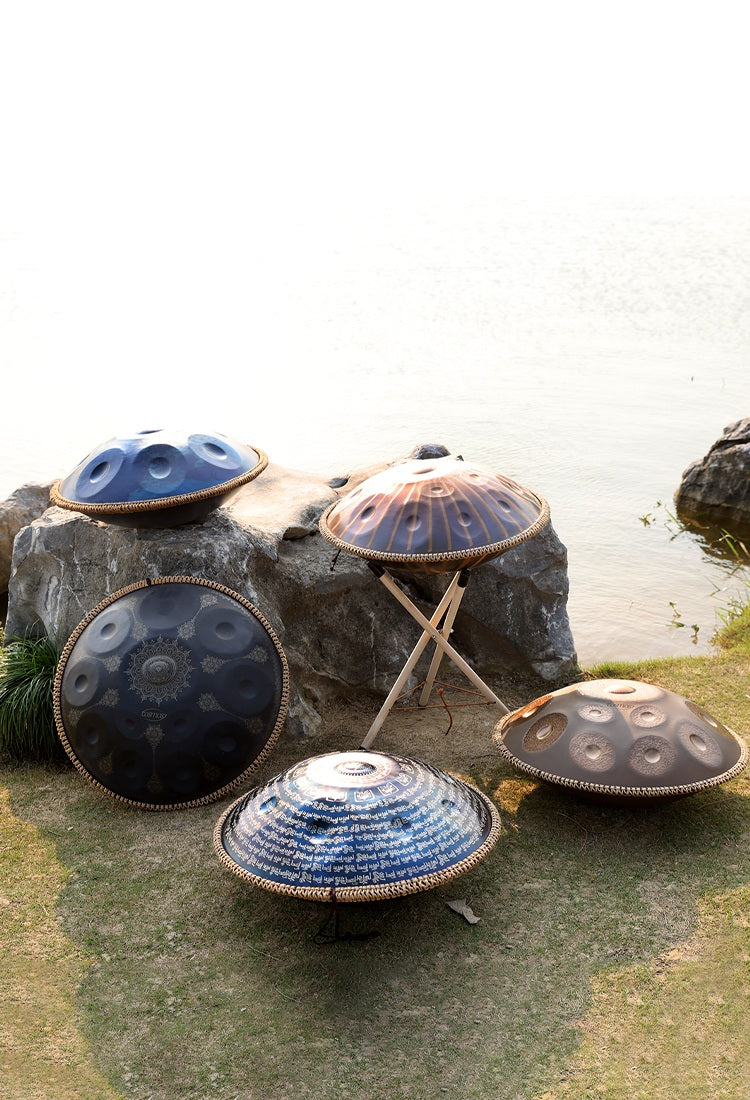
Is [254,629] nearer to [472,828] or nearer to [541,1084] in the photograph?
[472,828]

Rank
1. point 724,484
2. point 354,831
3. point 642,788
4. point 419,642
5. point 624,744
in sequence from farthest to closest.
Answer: point 724,484
point 419,642
point 624,744
point 642,788
point 354,831

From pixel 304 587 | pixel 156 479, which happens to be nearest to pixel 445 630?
pixel 304 587

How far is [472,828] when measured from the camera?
435 cm

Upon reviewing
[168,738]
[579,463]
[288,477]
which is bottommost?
[579,463]

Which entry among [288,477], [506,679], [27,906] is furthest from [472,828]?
[288,477]

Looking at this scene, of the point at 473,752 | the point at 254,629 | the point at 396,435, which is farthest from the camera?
the point at 396,435

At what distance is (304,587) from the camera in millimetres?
6113

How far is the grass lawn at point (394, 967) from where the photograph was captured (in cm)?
368

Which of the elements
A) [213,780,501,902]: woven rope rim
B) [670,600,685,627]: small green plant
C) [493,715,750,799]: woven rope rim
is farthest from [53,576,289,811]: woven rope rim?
[670,600,685,627]: small green plant

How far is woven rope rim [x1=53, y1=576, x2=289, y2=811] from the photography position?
517cm

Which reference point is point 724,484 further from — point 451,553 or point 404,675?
point 451,553

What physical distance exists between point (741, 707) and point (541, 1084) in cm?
301

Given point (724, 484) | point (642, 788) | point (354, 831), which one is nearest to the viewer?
point (354, 831)

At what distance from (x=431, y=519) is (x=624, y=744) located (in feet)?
4.39
